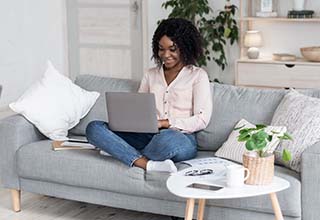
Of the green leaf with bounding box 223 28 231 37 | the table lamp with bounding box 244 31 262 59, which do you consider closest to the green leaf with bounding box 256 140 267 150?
the table lamp with bounding box 244 31 262 59

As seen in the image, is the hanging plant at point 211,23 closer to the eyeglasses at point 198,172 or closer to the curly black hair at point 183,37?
the curly black hair at point 183,37

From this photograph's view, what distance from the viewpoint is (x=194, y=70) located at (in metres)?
3.85

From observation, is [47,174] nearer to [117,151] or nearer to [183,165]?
[117,151]

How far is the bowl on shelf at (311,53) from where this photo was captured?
541cm

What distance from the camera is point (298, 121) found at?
341cm

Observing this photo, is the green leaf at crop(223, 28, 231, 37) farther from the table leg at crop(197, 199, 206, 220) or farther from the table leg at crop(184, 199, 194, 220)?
the table leg at crop(184, 199, 194, 220)

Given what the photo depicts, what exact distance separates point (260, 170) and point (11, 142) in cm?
162

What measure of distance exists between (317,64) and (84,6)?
256cm

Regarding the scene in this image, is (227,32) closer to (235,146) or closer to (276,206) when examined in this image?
(235,146)

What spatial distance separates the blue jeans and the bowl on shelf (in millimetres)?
2052

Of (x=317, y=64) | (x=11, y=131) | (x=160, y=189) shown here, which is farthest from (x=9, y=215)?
(x=317, y=64)

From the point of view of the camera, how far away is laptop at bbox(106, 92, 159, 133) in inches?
140

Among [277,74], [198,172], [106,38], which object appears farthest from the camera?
[106,38]

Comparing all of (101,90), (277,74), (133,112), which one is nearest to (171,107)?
(133,112)
